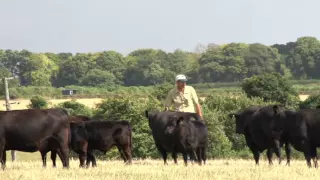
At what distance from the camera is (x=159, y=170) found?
1616 cm

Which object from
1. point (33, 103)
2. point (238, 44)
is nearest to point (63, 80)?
point (238, 44)

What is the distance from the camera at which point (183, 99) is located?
777 inches

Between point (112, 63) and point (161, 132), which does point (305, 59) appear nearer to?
point (112, 63)

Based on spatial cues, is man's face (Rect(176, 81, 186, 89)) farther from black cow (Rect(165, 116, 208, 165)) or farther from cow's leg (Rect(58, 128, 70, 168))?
cow's leg (Rect(58, 128, 70, 168))

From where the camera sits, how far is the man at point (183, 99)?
64.1 feet

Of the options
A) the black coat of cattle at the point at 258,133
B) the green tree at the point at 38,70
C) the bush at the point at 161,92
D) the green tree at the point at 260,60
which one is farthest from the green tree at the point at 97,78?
the black coat of cattle at the point at 258,133

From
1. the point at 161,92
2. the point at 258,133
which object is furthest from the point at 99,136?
the point at 161,92

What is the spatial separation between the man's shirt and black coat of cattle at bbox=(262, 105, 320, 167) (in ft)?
7.88

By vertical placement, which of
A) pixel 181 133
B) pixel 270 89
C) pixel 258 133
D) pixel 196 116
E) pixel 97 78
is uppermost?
pixel 196 116

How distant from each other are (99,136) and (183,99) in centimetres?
240

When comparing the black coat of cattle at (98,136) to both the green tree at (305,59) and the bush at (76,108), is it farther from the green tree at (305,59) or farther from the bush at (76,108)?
the green tree at (305,59)

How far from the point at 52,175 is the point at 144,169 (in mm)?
2279

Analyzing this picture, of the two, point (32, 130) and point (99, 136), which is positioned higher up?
point (32, 130)

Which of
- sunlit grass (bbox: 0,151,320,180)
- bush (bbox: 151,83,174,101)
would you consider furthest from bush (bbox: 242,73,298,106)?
sunlit grass (bbox: 0,151,320,180)
